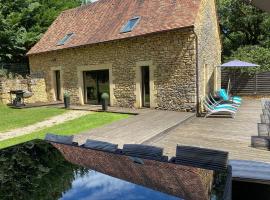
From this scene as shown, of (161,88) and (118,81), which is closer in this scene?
(161,88)

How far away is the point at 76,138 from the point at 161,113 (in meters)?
5.39

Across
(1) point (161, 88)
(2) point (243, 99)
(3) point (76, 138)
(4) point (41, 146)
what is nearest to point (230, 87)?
(2) point (243, 99)

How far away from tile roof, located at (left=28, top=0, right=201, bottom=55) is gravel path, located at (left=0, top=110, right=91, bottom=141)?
4.43m

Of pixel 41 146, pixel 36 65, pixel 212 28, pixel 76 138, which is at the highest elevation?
pixel 212 28

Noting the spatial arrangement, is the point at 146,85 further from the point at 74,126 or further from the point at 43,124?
the point at 43,124

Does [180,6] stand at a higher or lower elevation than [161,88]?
higher

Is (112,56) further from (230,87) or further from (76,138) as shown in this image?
(230,87)

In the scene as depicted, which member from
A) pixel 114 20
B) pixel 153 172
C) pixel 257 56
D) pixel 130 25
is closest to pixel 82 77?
pixel 114 20

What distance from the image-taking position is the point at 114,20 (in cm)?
1720

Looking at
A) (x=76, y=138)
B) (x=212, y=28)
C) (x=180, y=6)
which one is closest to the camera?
(x=76, y=138)

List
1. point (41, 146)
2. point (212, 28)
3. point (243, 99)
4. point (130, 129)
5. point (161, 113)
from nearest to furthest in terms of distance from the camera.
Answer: point (41, 146), point (130, 129), point (161, 113), point (212, 28), point (243, 99)

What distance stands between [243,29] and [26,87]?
2160 centimetres

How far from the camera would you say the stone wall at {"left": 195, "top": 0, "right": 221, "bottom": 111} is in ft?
46.5

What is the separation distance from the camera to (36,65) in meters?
21.1
